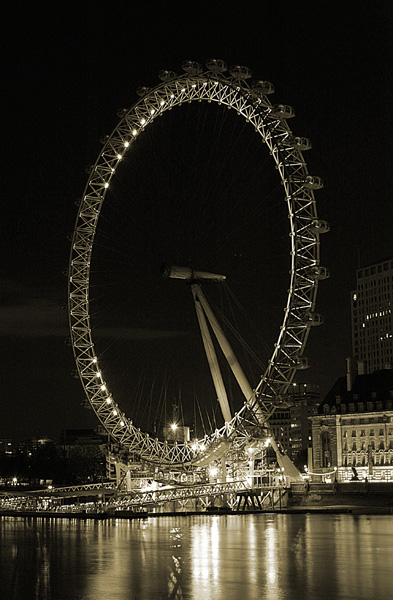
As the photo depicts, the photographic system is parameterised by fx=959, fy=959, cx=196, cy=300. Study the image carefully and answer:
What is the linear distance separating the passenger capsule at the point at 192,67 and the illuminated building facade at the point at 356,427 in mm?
53510

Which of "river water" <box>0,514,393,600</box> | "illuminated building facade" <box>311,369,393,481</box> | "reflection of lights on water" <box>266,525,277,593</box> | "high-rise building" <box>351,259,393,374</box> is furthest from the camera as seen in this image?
"high-rise building" <box>351,259,393,374</box>

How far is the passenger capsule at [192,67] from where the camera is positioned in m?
59.3

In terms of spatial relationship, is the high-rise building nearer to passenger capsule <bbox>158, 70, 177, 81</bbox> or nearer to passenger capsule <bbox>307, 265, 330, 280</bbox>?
passenger capsule <bbox>307, 265, 330, 280</bbox>

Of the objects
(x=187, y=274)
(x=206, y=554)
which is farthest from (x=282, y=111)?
(x=206, y=554)

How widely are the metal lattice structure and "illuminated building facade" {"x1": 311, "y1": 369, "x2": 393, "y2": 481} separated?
141 ft

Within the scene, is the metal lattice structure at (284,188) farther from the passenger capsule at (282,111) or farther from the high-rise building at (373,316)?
the high-rise building at (373,316)

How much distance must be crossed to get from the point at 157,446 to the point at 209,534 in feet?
82.4

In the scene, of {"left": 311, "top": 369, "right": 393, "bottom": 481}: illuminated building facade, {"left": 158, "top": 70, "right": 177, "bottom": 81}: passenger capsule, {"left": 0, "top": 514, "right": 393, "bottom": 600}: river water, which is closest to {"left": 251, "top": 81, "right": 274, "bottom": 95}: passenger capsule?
{"left": 158, "top": 70, "right": 177, "bottom": 81}: passenger capsule

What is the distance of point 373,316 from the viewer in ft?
537

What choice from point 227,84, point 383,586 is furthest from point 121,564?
point 227,84

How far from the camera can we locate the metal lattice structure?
5988 cm

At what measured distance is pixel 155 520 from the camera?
56.7 m

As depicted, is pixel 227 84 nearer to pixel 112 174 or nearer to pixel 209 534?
pixel 112 174

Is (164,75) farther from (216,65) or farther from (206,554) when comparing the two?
(206,554)
